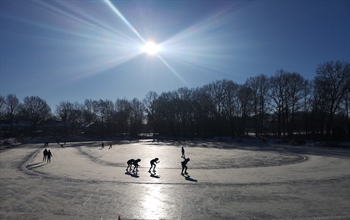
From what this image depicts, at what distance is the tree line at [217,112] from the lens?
62531mm

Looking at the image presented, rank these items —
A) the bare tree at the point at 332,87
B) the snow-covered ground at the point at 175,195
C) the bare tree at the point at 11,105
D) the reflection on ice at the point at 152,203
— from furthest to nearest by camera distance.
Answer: the bare tree at the point at 11,105 → the bare tree at the point at 332,87 → the snow-covered ground at the point at 175,195 → the reflection on ice at the point at 152,203

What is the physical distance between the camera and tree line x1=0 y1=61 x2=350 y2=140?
6253 centimetres

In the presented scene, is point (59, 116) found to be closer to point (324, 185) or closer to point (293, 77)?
point (293, 77)

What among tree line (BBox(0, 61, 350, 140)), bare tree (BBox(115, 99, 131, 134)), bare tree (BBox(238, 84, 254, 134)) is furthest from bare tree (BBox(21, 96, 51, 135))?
bare tree (BBox(238, 84, 254, 134))

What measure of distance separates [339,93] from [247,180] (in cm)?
5131

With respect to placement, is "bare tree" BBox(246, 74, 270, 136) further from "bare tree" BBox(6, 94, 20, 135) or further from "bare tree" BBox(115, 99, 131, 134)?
"bare tree" BBox(6, 94, 20, 135)

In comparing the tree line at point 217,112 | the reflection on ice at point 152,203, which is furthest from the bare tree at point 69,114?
the reflection on ice at point 152,203

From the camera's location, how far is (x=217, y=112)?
89875 mm

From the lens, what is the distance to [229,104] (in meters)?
87.5

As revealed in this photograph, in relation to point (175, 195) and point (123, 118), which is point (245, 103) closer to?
point (123, 118)

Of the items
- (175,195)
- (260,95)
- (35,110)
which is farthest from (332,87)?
(35,110)

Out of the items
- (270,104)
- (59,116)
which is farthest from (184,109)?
(59,116)

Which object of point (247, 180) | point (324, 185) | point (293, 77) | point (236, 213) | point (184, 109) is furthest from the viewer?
point (184, 109)

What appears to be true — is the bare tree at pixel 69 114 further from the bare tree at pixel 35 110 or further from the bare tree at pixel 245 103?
the bare tree at pixel 245 103
